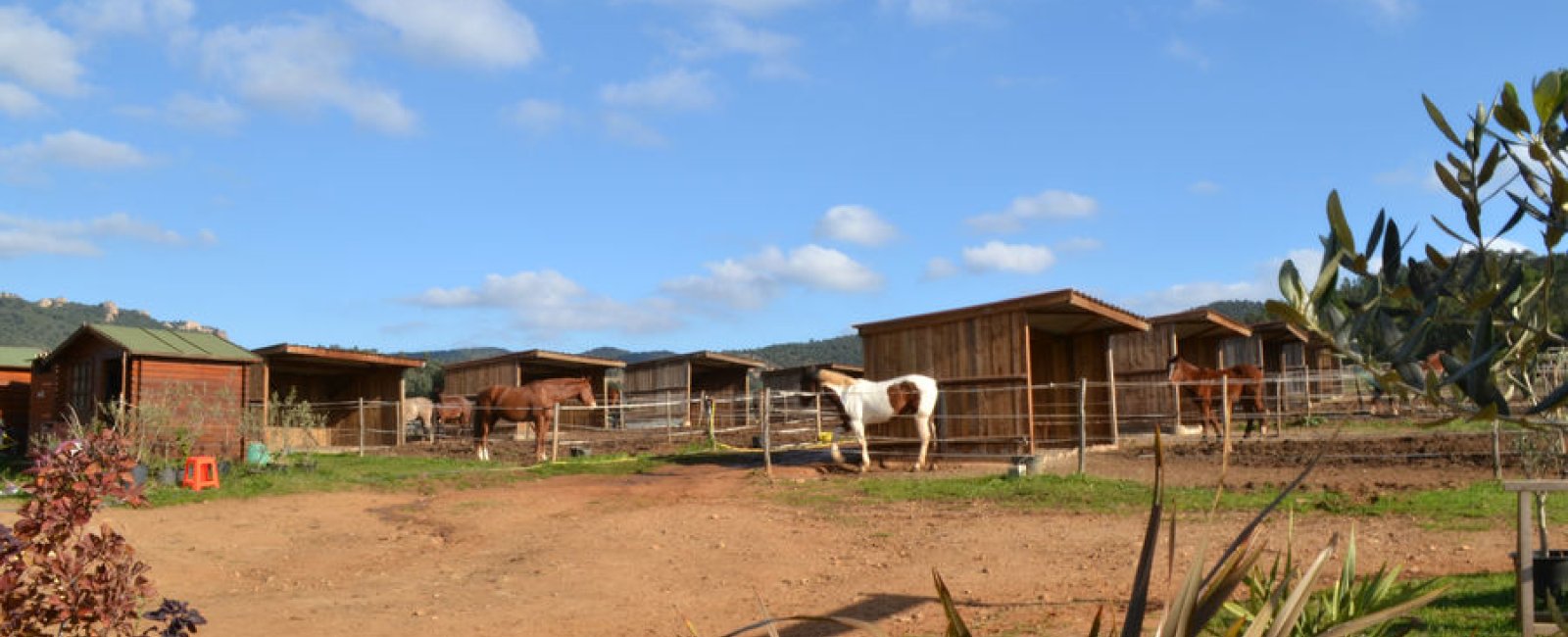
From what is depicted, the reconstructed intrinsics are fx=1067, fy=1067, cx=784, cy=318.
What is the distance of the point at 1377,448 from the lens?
53.8 feet

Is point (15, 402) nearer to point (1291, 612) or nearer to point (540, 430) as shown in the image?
point (540, 430)

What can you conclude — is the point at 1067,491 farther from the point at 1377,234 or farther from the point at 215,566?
the point at 1377,234

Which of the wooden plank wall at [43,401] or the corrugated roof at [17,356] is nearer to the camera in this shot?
the wooden plank wall at [43,401]

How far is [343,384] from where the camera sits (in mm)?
29859

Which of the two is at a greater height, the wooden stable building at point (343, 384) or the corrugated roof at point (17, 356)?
the corrugated roof at point (17, 356)

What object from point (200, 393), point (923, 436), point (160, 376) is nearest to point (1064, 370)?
point (923, 436)

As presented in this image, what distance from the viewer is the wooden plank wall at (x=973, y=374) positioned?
15.8 meters

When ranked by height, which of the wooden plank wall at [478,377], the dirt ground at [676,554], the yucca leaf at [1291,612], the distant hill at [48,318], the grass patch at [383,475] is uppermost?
the distant hill at [48,318]

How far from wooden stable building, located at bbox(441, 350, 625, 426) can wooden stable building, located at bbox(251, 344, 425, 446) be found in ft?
8.98

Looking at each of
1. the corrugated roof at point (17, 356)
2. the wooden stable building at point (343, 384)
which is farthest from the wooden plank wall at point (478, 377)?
the corrugated roof at point (17, 356)

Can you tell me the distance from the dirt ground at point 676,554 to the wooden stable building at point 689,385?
50.7 ft

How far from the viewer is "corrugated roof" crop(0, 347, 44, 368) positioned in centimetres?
2524

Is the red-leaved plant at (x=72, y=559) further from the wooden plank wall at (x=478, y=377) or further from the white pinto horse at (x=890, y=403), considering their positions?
the wooden plank wall at (x=478, y=377)

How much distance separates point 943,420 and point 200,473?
35.0 feet
